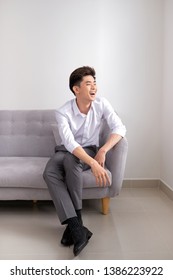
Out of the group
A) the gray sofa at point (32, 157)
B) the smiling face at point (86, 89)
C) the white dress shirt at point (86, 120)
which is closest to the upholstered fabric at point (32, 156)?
the gray sofa at point (32, 157)

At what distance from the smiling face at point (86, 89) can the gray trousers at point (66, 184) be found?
0.45 m

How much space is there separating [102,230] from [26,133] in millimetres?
1313

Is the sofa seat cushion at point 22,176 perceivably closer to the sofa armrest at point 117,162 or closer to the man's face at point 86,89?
the sofa armrest at point 117,162

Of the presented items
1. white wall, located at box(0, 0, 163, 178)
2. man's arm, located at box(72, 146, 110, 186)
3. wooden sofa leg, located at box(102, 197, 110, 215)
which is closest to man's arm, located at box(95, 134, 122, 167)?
man's arm, located at box(72, 146, 110, 186)

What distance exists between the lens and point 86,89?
224 cm

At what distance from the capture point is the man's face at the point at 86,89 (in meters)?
2.25

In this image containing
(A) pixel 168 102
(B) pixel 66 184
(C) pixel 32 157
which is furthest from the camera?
(A) pixel 168 102

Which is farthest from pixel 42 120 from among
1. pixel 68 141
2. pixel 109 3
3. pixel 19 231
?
pixel 109 3

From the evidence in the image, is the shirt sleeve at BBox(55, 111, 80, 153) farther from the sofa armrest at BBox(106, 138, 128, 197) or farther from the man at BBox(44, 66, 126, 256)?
the sofa armrest at BBox(106, 138, 128, 197)

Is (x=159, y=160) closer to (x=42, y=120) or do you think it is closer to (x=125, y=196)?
(x=125, y=196)

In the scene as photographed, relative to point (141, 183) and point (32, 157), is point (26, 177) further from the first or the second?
point (141, 183)

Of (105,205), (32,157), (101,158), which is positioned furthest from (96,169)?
(32,157)

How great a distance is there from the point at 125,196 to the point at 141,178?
0.42m

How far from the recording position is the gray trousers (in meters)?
1.93
